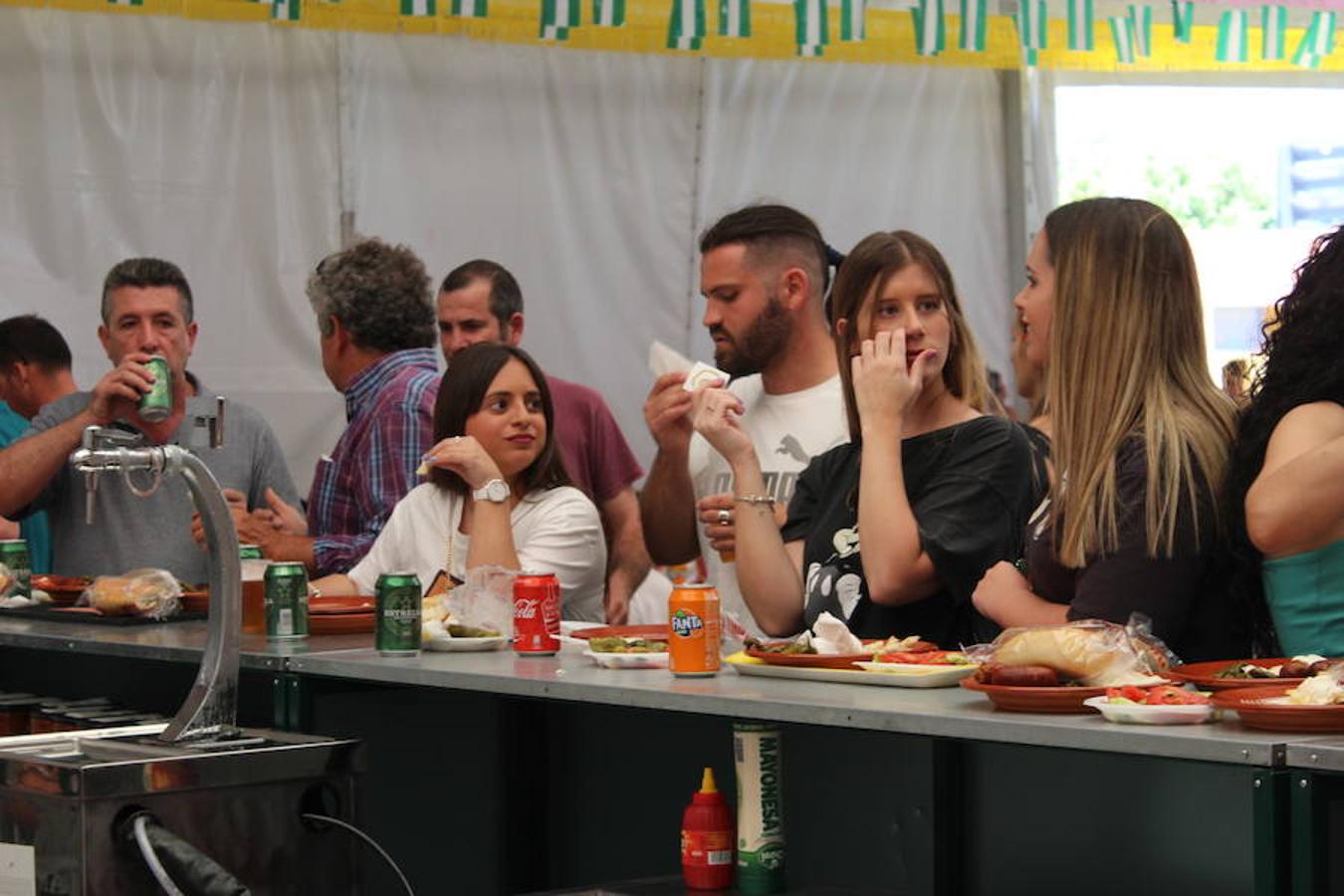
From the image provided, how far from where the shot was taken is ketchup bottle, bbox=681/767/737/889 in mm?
2732

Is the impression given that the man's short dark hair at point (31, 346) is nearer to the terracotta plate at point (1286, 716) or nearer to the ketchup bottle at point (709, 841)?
the ketchup bottle at point (709, 841)

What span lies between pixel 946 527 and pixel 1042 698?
3.15 ft

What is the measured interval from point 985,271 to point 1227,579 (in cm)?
524

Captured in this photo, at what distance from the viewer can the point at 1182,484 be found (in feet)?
8.69

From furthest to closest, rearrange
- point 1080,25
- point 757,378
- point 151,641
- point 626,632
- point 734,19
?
1. point 1080,25
2. point 734,19
3. point 757,378
4. point 151,641
5. point 626,632

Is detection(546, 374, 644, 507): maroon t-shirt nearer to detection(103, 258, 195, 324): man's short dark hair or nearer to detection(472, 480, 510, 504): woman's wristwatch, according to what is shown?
detection(103, 258, 195, 324): man's short dark hair

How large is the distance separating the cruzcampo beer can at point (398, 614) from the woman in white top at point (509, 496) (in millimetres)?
717

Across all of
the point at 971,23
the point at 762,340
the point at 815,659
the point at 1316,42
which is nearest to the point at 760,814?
the point at 815,659

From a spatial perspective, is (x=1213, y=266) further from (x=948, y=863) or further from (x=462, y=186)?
(x=948, y=863)

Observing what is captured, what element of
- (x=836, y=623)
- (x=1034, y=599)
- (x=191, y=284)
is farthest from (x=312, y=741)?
(x=191, y=284)

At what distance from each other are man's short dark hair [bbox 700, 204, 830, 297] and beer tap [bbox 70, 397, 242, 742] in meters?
1.80

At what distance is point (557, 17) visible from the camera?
6809 mm

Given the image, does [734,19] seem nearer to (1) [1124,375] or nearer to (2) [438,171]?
(2) [438,171]

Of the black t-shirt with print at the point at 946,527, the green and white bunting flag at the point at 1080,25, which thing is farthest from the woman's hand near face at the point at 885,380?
the green and white bunting flag at the point at 1080,25
